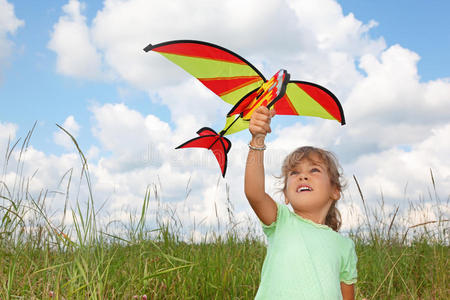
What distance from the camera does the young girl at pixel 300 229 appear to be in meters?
1.88

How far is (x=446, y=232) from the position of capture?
4.27 meters

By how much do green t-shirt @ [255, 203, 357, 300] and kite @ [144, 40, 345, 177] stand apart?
0.59 m

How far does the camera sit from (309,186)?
2135 millimetres

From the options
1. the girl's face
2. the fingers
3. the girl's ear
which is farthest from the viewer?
the girl's ear

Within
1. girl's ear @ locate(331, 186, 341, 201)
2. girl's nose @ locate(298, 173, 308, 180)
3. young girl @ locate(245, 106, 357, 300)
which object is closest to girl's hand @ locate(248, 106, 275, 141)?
young girl @ locate(245, 106, 357, 300)

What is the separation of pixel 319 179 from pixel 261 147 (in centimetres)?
49

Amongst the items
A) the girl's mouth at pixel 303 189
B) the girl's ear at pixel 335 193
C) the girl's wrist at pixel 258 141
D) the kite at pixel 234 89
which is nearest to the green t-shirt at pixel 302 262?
the girl's mouth at pixel 303 189

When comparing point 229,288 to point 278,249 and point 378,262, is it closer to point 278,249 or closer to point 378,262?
point 278,249

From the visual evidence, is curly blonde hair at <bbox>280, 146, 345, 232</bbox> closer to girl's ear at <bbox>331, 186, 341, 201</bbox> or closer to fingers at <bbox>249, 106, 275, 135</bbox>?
girl's ear at <bbox>331, 186, 341, 201</bbox>

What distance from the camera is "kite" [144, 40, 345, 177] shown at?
84.3 inches

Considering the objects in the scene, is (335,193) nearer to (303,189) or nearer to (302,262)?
(303,189)

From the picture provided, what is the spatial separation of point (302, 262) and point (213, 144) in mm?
954

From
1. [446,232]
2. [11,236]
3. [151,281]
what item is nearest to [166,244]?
[151,281]

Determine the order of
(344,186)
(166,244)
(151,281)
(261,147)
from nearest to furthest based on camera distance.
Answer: (261,147) < (344,186) < (151,281) < (166,244)
